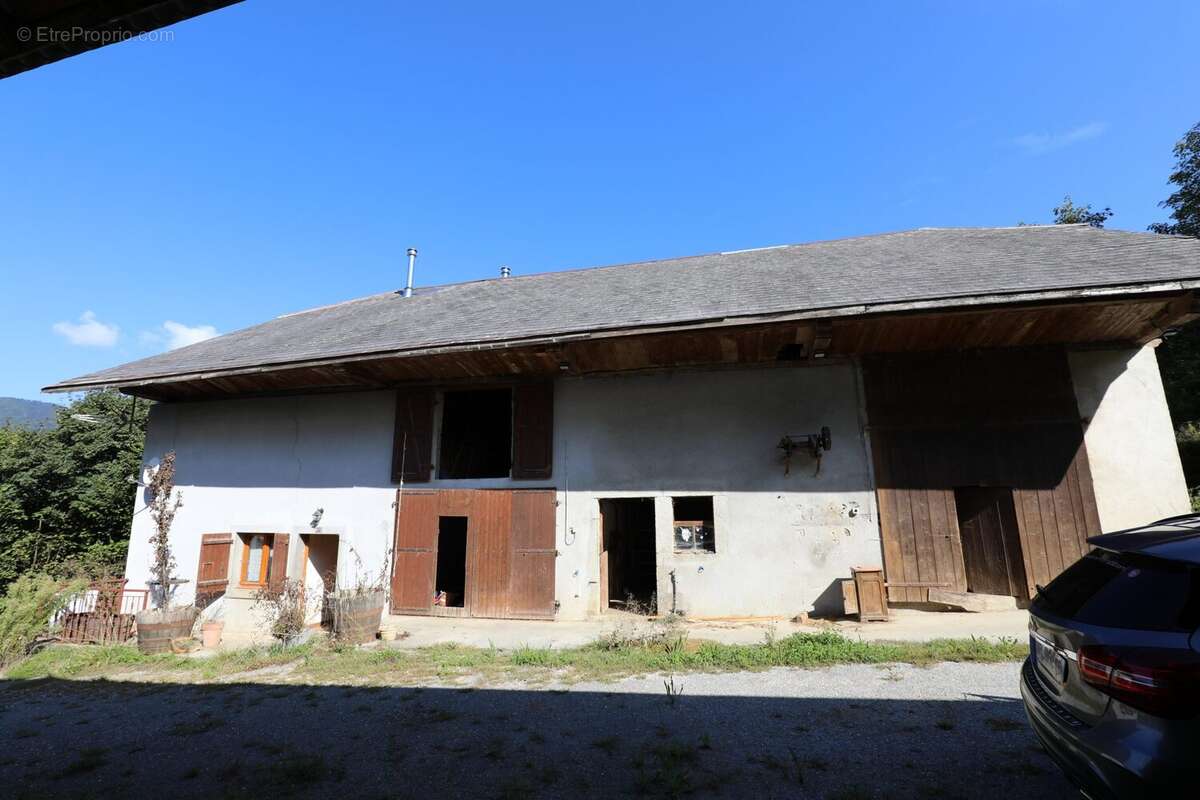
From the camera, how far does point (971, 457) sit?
816 centimetres

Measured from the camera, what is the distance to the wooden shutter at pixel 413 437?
1009cm

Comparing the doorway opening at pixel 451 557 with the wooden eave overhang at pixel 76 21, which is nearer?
the wooden eave overhang at pixel 76 21

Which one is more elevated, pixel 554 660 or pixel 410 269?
pixel 410 269

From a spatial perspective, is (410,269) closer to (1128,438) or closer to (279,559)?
(279,559)

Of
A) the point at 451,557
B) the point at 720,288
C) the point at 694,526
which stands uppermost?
the point at 720,288

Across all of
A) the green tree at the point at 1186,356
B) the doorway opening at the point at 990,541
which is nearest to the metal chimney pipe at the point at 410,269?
the doorway opening at the point at 990,541

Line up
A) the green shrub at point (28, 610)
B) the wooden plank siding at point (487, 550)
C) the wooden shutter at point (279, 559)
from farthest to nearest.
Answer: the wooden shutter at point (279, 559)
the wooden plank siding at point (487, 550)
the green shrub at point (28, 610)

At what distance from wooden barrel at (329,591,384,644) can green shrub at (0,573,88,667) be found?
212 inches

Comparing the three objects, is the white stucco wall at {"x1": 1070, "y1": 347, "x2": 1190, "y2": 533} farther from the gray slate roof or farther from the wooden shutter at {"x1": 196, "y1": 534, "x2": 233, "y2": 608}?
the wooden shutter at {"x1": 196, "y1": 534, "x2": 233, "y2": 608}

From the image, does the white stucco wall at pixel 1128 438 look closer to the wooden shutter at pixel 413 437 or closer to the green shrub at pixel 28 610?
the wooden shutter at pixel 413 437

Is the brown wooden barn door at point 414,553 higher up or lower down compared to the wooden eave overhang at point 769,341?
lower down

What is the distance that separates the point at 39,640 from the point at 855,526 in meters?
13.8

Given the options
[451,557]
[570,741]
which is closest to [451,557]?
[451,557]

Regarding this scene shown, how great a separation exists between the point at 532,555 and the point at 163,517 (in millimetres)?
7197
